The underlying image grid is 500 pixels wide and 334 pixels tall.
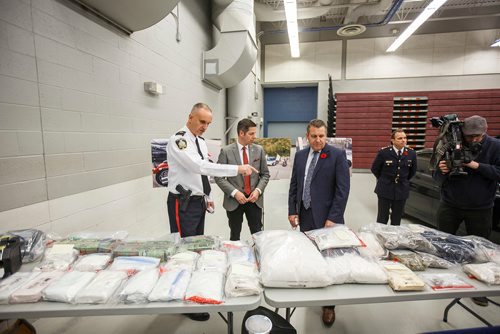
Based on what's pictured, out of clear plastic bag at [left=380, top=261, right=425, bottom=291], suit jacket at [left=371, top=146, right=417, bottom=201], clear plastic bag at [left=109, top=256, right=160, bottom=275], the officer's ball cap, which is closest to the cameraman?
the officer's ball cap

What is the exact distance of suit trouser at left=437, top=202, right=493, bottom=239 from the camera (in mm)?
2039

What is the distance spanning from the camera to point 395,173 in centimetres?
303

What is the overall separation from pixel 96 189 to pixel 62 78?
0.93m

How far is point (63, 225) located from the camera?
195 centimetres

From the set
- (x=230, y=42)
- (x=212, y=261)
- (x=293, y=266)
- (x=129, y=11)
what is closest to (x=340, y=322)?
(x=293, y=266)

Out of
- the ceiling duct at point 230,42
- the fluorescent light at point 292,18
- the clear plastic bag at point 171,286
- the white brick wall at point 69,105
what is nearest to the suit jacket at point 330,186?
the clear plastic bag at point 171,286

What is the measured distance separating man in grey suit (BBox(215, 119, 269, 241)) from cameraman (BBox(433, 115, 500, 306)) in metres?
1.56

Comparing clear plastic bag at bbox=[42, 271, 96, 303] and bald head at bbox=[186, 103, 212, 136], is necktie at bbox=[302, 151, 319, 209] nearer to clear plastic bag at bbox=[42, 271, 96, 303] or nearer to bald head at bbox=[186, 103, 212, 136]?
bald head at bbox=[186, 103, 212, 136]

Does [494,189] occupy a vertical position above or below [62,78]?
below

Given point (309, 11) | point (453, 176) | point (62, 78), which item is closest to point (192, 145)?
point (62, 78)

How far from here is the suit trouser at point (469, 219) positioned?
2.04 metres

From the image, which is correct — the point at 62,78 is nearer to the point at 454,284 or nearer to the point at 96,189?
the point at 96,189

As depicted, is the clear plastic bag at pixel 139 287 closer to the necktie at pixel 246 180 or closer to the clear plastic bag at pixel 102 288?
the clear plastic bag at pixel 102 288

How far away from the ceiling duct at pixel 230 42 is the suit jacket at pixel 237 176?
250 cm
